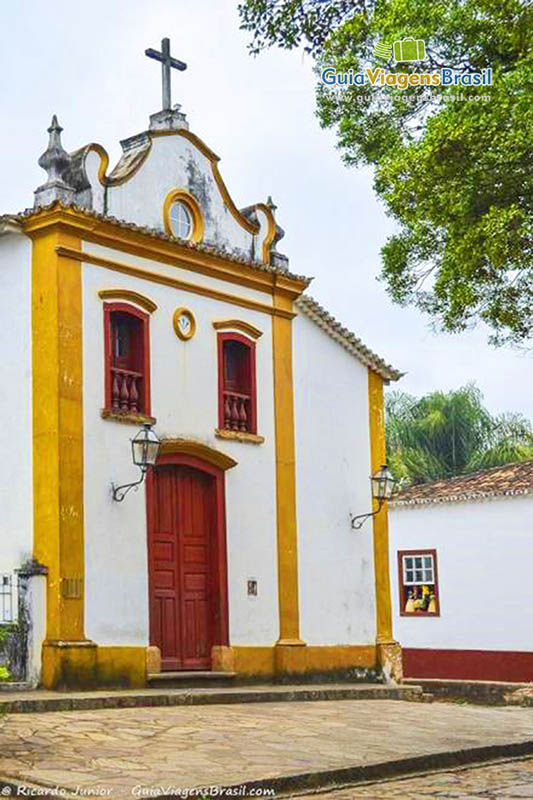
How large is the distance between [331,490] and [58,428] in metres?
5.42

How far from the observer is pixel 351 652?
18.1 metres

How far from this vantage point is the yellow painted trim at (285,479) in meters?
17.1

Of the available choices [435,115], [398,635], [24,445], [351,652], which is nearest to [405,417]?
[398,635]

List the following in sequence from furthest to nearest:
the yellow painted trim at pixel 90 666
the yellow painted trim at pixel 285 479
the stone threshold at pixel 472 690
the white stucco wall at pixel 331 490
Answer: the stone threshold at pixel 472 690 < the white stucco wall at pixel 331 490 < the yellow painted trim at pixel 285 479 < the yellow painted trim at pixel 90 666

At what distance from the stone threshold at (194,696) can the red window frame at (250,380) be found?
11.7ft

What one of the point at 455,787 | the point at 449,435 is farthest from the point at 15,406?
the point at 449,435

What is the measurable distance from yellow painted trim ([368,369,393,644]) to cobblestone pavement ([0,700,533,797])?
467cm

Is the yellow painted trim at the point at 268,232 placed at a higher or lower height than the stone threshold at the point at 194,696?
higher

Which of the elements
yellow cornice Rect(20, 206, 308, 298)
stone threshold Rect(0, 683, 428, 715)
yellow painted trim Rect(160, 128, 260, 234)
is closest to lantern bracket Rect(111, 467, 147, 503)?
stone threshold Rect(0, 683, 428, 715)

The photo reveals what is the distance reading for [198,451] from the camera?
52.5 ft

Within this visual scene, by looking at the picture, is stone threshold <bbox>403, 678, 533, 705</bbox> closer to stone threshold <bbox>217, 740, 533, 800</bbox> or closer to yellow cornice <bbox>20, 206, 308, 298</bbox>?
yellow cornice <bbox>20, 206, 308, 298</bbox>

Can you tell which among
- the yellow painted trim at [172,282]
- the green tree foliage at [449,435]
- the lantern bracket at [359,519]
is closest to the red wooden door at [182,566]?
the yellow painted trim at [172,282]

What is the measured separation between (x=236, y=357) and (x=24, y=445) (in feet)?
12.8

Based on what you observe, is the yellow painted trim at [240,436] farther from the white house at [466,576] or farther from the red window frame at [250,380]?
the white house at [466,576]
